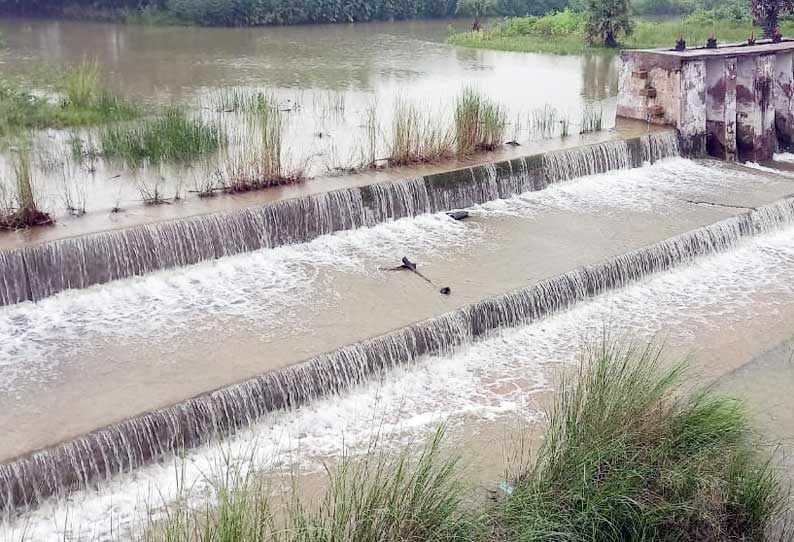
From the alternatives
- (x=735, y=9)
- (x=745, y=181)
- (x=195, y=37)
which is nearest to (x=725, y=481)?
(x=745, y=181)

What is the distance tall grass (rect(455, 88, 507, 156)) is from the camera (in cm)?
833

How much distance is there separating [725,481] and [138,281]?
3.96m

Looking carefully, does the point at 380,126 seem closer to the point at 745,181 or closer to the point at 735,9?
the point at 745,181

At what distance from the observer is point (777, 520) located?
3.60 meters

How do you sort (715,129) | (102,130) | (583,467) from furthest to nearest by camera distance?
(715,129)
(102,130)
(583,467)

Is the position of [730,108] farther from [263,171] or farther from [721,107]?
[263,171]

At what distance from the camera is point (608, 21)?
64.5ft

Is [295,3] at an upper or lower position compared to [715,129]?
upper

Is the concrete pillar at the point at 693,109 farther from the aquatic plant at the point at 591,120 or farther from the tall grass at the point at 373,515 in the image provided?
the tall grass at the point at 373,515

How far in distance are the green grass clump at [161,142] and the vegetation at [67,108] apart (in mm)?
1315

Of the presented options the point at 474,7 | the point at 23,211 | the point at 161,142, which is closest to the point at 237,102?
the point at 161,142

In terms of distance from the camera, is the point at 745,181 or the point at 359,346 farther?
the point at 745,181

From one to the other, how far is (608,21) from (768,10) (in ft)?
11.0

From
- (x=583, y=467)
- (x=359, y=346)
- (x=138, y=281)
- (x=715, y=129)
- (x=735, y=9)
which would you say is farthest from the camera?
(x=735, y=9)
